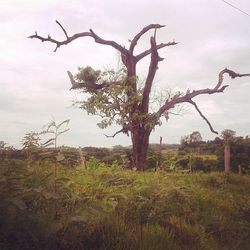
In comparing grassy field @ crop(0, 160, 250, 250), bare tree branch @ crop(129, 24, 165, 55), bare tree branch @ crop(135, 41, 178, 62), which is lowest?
grassy field @ crop(0, 160, 250, 250)

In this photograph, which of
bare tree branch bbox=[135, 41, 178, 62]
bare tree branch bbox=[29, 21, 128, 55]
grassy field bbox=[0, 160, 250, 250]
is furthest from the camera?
bare tree branch bbox=[135, 41, 178, 62]

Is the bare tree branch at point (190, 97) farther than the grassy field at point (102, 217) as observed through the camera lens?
Yes

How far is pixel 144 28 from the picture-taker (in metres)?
20.2

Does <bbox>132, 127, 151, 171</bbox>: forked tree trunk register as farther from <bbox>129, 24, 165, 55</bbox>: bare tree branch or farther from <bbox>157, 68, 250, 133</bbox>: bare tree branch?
<bbox>129, 24, 165, 55</bbox>: bare tree branch

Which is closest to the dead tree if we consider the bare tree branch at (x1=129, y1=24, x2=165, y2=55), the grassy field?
the bare tree branch at (x1=129, y1=24, x2=165, y2=55)

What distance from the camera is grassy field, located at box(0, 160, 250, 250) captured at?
12.1 ft

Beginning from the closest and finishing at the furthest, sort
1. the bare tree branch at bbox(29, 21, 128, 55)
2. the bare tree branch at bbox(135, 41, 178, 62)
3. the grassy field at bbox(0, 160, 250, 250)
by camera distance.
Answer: the grassy field at bbox(0, 160, 250, 250)
the bare tree branch at bbox(29, 21, 128, 55)
the bare tree branch at bbox(135, 41, 178, 62)

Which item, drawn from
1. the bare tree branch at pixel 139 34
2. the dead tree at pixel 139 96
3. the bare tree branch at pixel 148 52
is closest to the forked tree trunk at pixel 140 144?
the dead tree at pixel 139 96

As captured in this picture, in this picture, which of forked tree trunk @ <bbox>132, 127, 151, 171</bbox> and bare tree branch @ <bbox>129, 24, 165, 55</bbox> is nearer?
bare tree branch @ <bbox>129, 24, 165, 55</bbox>

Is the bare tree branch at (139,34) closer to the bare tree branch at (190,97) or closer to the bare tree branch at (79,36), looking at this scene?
the bare tree branch at (79,36)

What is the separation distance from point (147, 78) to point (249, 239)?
14.7 metres

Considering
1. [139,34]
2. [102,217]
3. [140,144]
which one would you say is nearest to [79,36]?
[139,34]

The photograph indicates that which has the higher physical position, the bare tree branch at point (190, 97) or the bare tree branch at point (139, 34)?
the bare tree branch at point (139, 34)

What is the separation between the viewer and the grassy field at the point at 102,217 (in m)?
3.70
